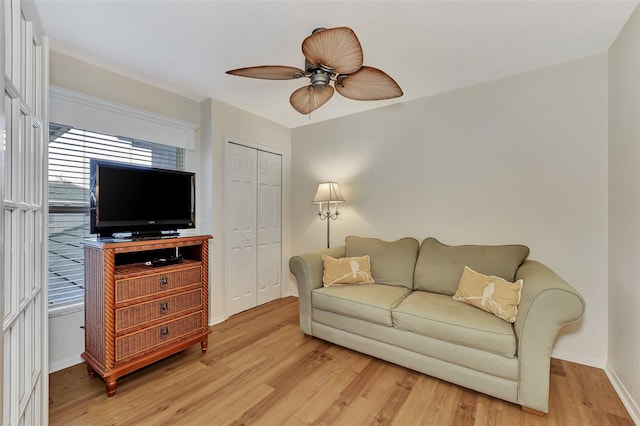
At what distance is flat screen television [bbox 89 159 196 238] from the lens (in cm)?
197

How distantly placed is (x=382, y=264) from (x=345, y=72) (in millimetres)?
1861

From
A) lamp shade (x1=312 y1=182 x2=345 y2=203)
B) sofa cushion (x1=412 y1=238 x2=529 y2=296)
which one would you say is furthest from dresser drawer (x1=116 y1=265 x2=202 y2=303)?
sofa cushion (x1=412 y1=238 x2=529 y2=296)

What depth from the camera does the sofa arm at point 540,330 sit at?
1.59 meters

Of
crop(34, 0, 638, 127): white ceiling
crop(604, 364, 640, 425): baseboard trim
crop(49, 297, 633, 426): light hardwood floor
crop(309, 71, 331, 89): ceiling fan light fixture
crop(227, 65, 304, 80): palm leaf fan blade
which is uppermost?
crop(34, 0, 638, 127): white ceiling

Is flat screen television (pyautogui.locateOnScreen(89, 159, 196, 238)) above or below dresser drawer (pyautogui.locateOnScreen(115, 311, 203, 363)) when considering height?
above

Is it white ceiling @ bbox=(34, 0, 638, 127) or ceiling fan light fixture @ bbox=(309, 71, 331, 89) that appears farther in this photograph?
ceiling fan light fixture @ bbox=(309, 71, 331, 89)

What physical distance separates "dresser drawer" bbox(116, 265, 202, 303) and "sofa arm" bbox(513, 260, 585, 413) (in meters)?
2.41

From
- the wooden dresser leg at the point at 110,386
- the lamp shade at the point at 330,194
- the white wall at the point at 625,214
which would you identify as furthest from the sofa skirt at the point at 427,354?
the wooden dresser leg at the point at 110,386

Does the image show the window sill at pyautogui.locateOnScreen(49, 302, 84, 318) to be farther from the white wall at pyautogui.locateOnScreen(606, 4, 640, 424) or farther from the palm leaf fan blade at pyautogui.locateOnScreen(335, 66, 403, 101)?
the white wall at pyautogui.locateOnScreen(606, 4, 640, 424)

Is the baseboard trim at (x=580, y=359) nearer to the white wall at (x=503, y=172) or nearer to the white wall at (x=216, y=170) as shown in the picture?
the white wall at (x=503, y=172)

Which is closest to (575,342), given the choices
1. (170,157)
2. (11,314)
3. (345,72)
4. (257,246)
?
(345,72)

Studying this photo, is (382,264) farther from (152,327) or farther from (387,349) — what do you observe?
(152,327)

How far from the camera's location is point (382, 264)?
9.31 ft

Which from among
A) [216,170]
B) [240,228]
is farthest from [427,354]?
[216,170]
